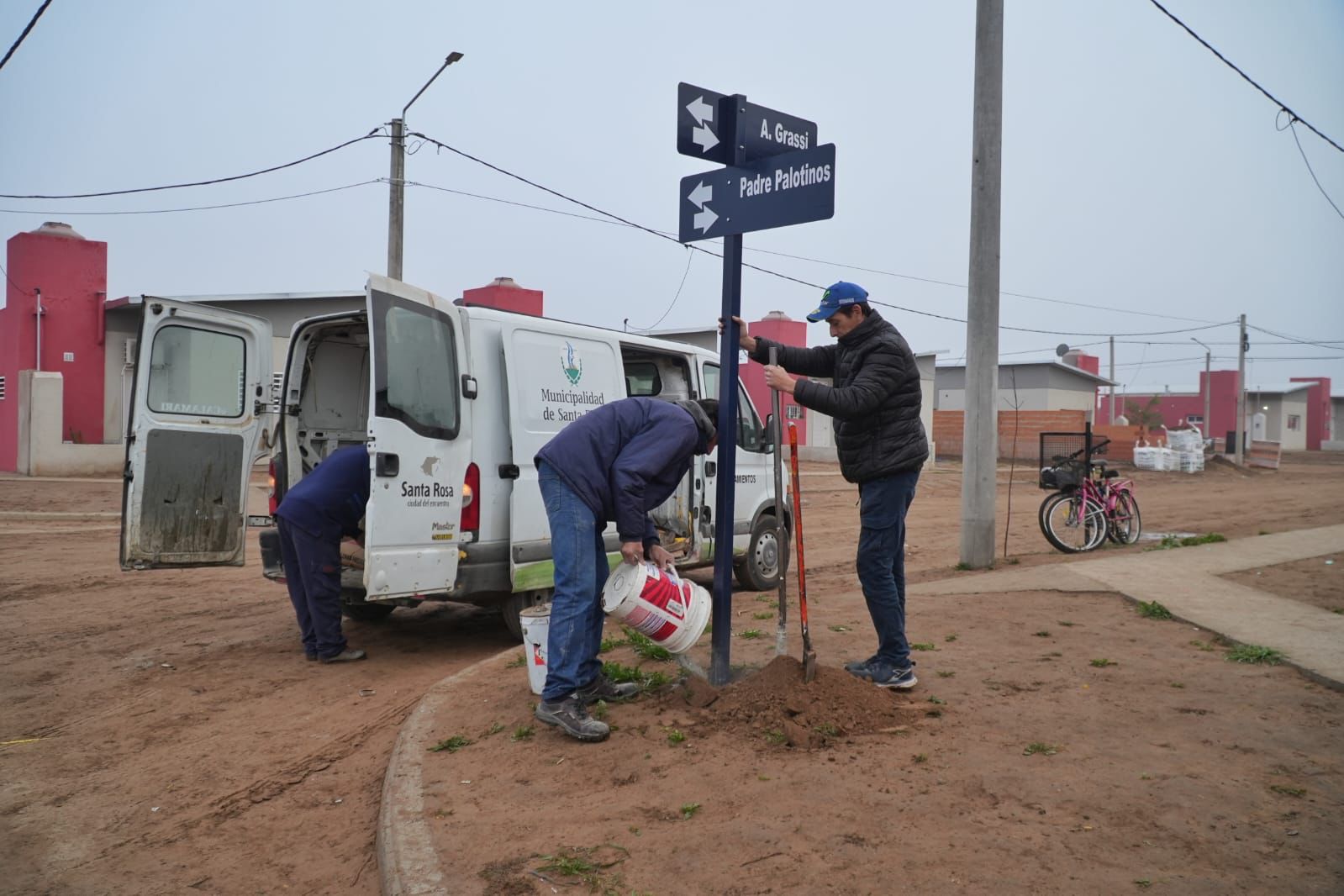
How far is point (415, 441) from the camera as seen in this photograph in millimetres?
5680

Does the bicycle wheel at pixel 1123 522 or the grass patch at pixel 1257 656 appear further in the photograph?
the bicycle wheel at pixel 1123 522

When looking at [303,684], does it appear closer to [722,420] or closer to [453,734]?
[453,734]

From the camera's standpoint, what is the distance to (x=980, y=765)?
359cm

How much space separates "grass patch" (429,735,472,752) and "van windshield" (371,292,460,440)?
2.12 metres

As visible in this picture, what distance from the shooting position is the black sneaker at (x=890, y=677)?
4559 mm

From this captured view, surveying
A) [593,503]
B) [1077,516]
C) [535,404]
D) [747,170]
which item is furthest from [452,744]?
[1077,516]

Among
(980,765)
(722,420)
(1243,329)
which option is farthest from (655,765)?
(1243,329)

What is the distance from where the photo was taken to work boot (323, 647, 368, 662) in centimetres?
622

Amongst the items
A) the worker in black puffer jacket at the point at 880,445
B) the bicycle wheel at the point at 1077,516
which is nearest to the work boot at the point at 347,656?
the worker in black puffer jacket at the point at 880,445

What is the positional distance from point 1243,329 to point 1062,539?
36.3m

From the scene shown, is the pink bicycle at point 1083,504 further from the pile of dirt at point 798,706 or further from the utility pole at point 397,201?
the utility pole at point 397,201

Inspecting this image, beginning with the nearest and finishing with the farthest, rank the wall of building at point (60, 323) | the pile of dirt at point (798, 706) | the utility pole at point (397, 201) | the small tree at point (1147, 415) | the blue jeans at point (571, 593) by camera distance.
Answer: the pile of dirt at point (798, 706), the blue jeans at point (571, 593), the utility pole at point (397, 201), the wall of building at point (60, 323), the small tree at point (1147, 415)

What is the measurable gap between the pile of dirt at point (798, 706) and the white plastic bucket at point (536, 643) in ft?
2.45

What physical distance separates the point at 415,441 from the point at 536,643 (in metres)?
1.70
